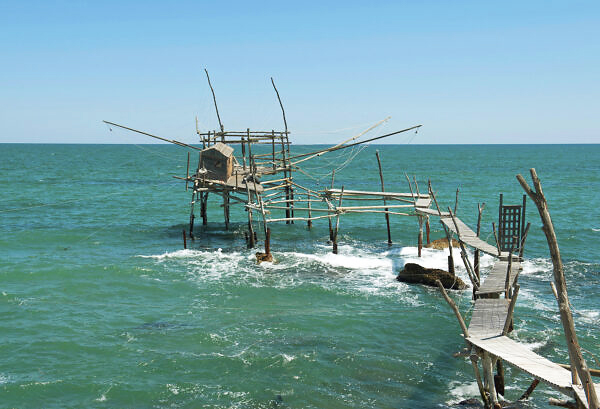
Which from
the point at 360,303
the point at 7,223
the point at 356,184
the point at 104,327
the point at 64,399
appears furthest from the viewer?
the point at 356,184

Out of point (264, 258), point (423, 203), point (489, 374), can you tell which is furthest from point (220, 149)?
point (489, 374)

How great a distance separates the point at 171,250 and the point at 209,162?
15.5 ft

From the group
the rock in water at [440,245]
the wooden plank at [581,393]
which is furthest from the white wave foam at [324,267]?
the wooden plank at [581,393]

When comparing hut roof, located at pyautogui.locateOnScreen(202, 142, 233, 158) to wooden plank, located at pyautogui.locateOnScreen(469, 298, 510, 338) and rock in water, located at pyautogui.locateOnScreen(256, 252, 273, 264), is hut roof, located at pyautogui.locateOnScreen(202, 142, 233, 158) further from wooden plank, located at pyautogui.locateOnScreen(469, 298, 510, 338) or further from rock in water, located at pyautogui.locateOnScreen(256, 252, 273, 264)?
wooden plank, located at pyautogui.locateOnScreen(469, 298, 510, 338)

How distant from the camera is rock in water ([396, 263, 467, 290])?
66.6 feet

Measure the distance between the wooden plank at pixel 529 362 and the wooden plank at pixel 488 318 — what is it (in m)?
0.42

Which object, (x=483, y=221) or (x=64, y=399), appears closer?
(x=64, y=399)

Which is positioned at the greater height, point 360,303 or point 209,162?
point 209,162

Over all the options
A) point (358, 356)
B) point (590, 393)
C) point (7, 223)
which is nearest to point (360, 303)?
point (358, 356)

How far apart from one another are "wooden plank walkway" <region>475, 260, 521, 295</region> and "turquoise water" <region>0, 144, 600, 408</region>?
1835 millimetres

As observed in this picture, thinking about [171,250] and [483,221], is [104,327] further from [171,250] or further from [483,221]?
[483,221]

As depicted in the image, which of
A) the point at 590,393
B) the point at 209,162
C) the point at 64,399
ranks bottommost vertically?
the point at 64,399

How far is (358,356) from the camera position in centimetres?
1495

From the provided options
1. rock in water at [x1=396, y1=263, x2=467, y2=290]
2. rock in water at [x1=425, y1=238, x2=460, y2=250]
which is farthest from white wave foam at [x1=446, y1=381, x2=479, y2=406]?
rock in water at [x1=425, y1=238, x2=460, y2=250]
